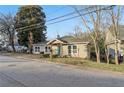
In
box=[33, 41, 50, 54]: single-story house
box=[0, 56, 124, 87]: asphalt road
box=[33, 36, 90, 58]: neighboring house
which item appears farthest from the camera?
box=[33, 41, 50, 54]: single-story house

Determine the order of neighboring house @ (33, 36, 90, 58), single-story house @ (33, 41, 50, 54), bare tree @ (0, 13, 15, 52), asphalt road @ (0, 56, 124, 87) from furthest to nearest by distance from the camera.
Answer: bare tree @ (0, 13, 15, 52) < single-story house @ (33, 41, 50, 54) < neighboring house @ (33, 36, 90, 58) < asphalt road @ (0, 56, 124, 87)

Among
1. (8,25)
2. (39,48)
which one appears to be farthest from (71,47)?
(8,25)

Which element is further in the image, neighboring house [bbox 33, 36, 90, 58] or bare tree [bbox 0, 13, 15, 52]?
bare tree [bbox 0, 13, 15, 52]

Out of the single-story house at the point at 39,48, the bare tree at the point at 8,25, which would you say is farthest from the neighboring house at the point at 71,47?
the bare tree at the point at 8,25

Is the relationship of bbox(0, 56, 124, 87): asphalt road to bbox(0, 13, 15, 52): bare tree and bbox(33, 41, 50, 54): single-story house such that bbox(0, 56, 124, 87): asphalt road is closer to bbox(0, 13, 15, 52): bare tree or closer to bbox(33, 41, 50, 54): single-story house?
bbox(33, 41, 50, 54): single-story house

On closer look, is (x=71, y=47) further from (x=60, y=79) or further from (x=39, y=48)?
(x=60, y=79)

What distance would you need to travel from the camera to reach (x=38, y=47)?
44.7 metres

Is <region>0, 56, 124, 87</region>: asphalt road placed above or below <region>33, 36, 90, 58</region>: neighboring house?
below

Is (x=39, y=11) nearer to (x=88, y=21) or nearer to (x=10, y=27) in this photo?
(x=10, y=27)

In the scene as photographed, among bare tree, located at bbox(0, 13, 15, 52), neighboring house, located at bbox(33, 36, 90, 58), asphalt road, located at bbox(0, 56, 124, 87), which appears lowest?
asphalt road, located at bbox(0, 56, 124, 87)

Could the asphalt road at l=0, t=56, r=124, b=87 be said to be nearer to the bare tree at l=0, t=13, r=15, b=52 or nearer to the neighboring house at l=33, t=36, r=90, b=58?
the neighboring house at l=33, t=36, r=90, b=58

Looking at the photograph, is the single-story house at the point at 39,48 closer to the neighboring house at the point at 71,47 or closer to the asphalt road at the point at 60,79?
the neighboring house at the point at 71,47

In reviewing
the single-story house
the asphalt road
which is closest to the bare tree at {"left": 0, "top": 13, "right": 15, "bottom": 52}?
the single-story house

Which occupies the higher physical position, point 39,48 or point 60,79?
point 39,48
